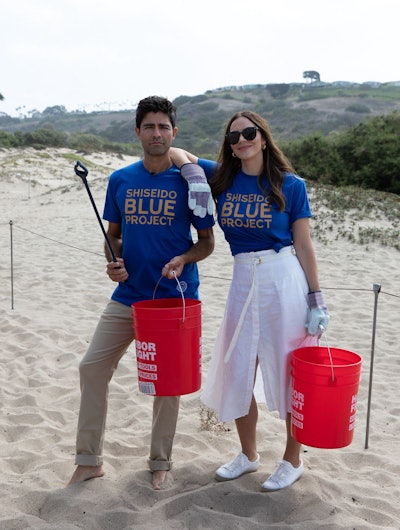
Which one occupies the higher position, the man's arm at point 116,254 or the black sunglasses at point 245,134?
the black sunglasses at point 245,134

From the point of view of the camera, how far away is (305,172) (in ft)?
58.9

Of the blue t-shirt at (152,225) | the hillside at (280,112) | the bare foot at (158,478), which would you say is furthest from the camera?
the hillside at (280,112)

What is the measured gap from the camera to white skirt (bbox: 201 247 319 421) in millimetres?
2682

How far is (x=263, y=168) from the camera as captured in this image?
2.72 m

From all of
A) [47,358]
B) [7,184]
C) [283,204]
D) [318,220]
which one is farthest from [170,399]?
[7,184]

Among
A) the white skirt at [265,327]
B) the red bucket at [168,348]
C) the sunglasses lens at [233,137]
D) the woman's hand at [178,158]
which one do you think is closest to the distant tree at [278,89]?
the woman's hand at [178,158]

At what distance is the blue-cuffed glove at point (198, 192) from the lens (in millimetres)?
2613

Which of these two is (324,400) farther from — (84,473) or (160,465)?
(84,473)

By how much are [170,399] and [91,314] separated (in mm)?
3415

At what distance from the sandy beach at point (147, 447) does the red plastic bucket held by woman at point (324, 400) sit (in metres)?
0.41

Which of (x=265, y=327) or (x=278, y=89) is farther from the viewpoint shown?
(x=278, y=89)

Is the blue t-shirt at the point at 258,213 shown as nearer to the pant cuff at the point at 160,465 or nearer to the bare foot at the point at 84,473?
the pant cuff at the point at 160,465

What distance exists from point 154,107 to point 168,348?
1099mm

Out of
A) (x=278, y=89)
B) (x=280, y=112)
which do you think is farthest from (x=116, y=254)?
(x=278, y=89)
